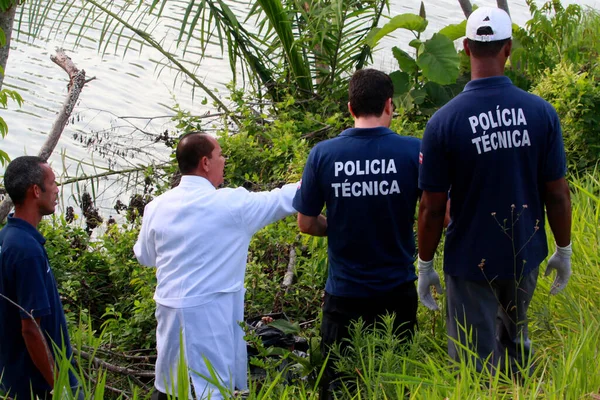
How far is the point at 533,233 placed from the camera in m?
3.16

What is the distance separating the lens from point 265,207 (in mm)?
3570

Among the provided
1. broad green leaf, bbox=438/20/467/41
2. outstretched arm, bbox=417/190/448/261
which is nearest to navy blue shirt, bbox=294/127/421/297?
outstretched arm, bbox=417/190/448/261

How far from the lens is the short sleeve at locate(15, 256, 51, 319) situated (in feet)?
10.6

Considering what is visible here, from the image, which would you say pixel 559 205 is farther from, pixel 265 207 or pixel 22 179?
pixel 22 179

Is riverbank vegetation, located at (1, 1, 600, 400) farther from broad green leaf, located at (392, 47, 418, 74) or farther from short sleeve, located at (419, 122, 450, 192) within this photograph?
short sleeve, located at (419, 122, 450, 192)

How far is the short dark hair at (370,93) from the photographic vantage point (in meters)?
3.37

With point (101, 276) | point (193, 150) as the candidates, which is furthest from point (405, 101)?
point (193, 150)

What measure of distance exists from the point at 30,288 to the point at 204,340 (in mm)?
756

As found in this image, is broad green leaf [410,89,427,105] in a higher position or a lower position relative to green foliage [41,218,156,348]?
higher

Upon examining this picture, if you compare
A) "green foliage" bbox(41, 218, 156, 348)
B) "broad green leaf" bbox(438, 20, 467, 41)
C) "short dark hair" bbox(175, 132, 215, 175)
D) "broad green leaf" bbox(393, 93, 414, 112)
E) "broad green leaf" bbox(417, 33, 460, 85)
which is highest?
"broad green leaf" bbox(438, 20, 467, 41)

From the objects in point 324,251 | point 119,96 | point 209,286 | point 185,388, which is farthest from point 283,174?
point 119,96

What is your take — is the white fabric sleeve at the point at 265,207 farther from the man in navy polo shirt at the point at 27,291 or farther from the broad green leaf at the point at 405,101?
the broad green leaf at the point at 405,101

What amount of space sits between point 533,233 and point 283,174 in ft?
9.76

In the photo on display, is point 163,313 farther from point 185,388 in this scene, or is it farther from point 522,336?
point 522,336
